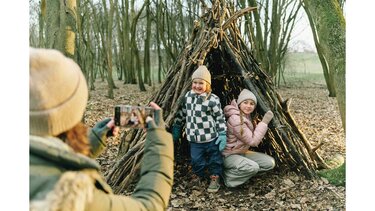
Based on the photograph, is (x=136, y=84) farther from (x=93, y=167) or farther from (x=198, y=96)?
(x=93, y=167)

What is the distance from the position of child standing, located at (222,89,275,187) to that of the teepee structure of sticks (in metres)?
0.17

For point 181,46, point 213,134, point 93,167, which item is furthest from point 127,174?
point 93,167

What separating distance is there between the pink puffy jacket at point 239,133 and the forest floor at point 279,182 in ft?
0.89

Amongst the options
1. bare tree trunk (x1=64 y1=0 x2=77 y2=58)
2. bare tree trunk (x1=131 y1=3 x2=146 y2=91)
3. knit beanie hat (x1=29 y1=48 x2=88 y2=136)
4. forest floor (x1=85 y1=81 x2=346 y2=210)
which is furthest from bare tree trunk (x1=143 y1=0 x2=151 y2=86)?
knit beanie hat (x1=29 y1=48 x2=88 y2=136)

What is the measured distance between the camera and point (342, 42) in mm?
3139

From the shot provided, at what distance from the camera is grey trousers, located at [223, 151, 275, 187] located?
3.25 metres

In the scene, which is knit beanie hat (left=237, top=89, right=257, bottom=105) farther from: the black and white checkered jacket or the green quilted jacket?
the green quilted jacket

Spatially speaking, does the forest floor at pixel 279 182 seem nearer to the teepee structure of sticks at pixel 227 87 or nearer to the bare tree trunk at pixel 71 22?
the teepee structure of sticks at pixel 227 87

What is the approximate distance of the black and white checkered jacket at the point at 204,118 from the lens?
3178 mm

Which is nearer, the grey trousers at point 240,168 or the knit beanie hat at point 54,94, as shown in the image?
the knit beanie hat at point 54,94

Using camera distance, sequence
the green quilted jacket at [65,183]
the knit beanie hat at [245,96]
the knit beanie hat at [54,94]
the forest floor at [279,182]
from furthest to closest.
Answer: the knit beanie hat at [245,96] < the forest floor at [279,182] < the knit beanie hat at [54,94] < the green quilted jacket at [65,183]

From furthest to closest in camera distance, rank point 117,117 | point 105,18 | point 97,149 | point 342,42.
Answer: point 105,18 < point 342,42 < point 117,117 < point 97,149

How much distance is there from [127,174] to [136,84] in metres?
0.76

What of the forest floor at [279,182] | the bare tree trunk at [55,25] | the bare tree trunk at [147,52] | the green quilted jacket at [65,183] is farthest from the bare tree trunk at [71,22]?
the green quilted jacket at [65,183]
